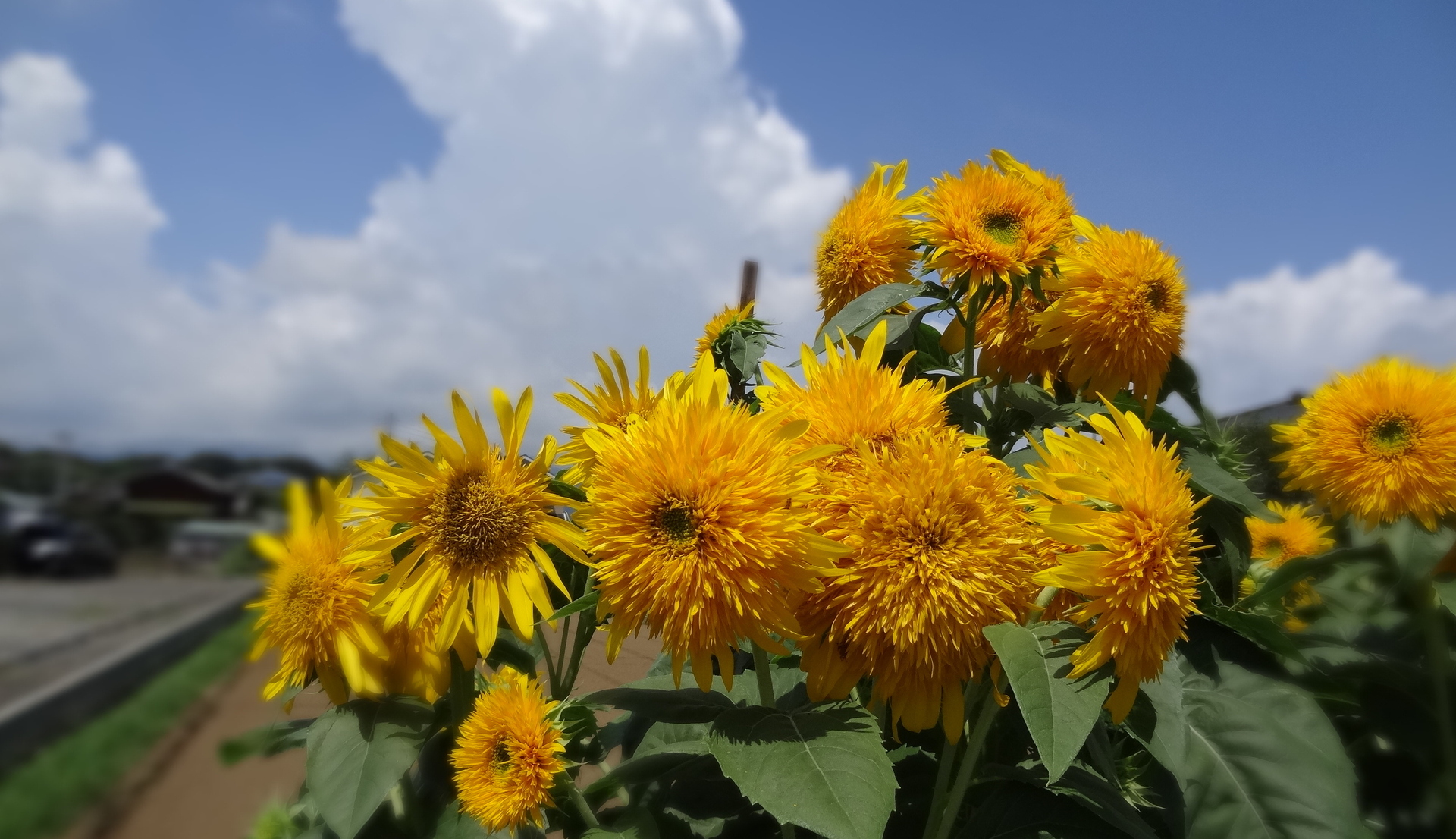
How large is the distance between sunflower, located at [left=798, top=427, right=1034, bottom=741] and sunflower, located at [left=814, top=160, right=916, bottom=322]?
1.13ft

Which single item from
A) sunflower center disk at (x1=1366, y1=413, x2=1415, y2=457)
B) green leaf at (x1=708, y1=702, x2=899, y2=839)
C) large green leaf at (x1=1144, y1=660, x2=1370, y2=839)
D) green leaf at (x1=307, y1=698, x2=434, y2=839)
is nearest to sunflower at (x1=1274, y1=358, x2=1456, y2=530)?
sunflower center disk at (x1=1366, y1=413, x2=1415, y2=457)

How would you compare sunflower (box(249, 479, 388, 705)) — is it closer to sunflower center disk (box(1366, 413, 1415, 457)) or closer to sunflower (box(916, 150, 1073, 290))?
sunflower (box(916, 150, 1073, 290))

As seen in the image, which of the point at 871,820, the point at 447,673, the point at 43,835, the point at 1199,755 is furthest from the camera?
the point at 43,835

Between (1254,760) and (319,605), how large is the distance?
59 cm

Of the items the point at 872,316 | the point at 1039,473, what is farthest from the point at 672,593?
the point at 872,316

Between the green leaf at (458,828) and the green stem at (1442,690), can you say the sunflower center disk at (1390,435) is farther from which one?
the green leaf at (458,828)

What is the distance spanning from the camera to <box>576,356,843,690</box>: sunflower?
0.40 meters

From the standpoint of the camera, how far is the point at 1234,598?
2.13ft

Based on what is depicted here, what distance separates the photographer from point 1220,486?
559 mm

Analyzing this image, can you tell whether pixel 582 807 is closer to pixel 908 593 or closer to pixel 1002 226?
Answer: pixel 908 593

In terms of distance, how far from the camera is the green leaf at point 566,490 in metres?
0.50

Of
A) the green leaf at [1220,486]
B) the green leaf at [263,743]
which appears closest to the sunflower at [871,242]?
the green leaf at [1220,486]

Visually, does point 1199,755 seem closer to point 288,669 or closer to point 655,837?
point 655,837

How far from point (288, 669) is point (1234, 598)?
0.71 meters
